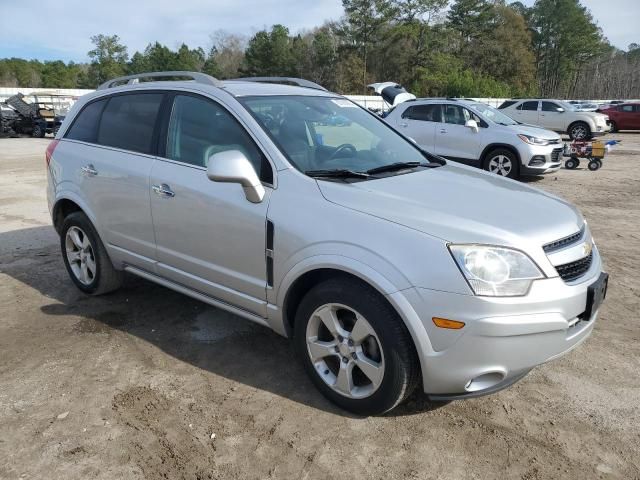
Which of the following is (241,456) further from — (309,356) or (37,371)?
(37,371)

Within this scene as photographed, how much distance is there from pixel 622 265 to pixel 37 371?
554cm

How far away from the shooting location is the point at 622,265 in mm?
5473

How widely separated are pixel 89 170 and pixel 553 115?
845 inches

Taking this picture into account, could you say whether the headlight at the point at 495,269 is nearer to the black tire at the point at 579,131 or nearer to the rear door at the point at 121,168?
the rear door at the point at 121,168

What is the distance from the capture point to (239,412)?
291 centimetres

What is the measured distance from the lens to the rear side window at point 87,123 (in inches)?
173

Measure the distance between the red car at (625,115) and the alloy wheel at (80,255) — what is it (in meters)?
28.8

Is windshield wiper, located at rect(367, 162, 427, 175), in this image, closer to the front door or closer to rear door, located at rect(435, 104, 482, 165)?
the front door

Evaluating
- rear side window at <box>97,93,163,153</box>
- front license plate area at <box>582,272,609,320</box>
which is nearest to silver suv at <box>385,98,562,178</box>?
rear side window at <box>97,93,163,153</box>

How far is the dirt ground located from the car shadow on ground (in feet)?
0.05

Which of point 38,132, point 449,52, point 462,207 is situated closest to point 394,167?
point 462,207

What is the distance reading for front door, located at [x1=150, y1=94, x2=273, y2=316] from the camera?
3.09 metres

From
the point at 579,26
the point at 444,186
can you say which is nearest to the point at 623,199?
the point at 444,186

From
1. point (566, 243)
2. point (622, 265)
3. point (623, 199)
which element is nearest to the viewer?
point (566, 243)
